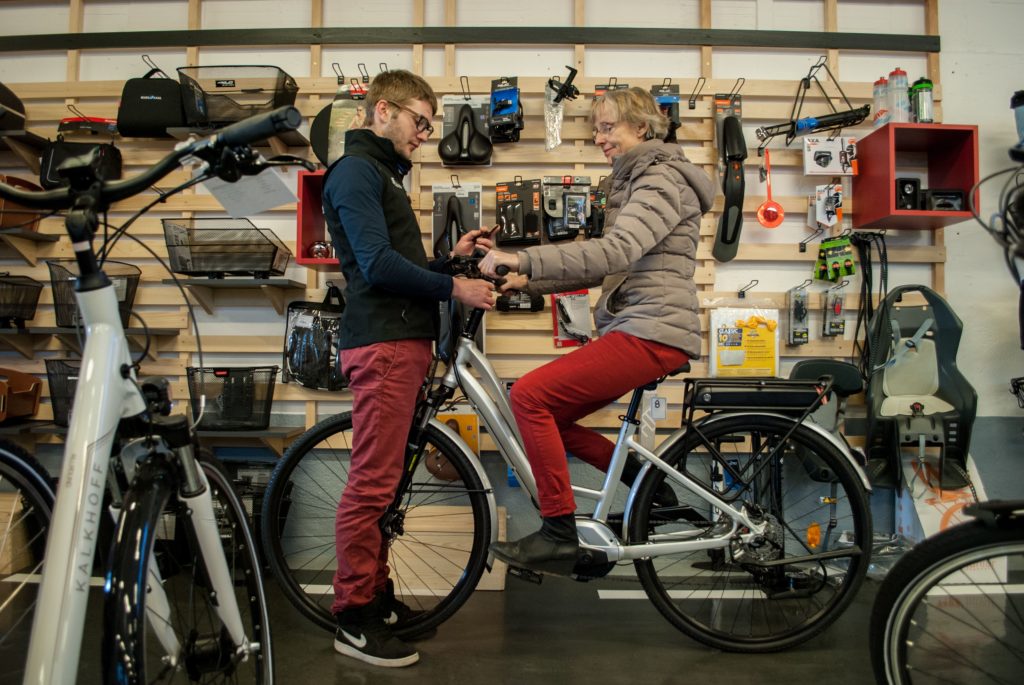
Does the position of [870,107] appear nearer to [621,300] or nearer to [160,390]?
[621,300]

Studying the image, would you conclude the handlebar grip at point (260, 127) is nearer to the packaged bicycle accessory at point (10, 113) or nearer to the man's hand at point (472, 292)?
the man's hand at point (472, 292)

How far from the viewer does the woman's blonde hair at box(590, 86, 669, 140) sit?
202 cm

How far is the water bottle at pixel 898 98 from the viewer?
9.41 feet

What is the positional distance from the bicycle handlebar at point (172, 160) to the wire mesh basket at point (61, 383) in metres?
2.12

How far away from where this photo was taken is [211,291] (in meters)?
3.10

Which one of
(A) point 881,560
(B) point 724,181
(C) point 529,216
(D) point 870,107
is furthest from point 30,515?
(D) point 870,107

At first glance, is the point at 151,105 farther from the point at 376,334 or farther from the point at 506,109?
the point at 376,334

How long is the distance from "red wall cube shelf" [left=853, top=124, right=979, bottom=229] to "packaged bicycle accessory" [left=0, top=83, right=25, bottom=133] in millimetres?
4204

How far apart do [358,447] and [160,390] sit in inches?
30.2

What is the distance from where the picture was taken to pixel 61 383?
9.41 feet

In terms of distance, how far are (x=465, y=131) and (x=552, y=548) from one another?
6.57 ft

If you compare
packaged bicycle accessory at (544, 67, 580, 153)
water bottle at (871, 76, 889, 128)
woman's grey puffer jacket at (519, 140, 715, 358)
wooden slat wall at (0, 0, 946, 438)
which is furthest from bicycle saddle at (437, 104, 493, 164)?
water bottle at (871, 76, 889, 128)

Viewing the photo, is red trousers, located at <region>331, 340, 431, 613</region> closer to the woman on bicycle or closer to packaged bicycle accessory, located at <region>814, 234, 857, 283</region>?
the woman on bicycle

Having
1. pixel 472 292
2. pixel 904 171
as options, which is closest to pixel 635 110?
pixel 472 292
